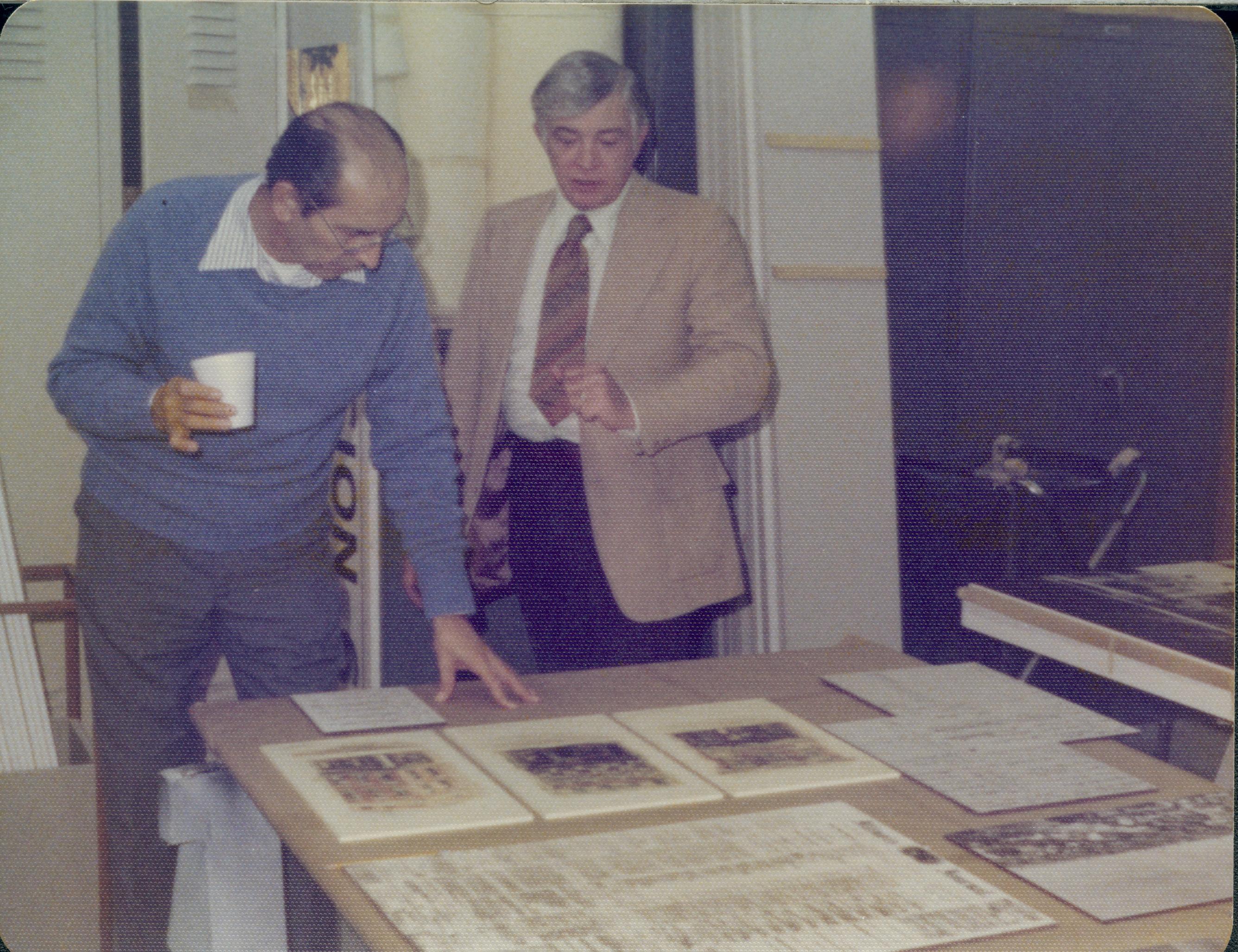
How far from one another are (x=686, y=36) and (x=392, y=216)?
1.37 ft

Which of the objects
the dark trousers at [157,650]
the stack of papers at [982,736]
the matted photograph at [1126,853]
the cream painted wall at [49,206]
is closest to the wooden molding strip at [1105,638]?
the stack of papers at [982,736]

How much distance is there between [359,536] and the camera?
1.51 meters

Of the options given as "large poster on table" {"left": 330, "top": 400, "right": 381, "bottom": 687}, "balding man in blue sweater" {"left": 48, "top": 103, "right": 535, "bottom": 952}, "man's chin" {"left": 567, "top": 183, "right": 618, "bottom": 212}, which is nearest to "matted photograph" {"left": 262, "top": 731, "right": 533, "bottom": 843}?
"balding man in blue sweater" {"left": 48, "top": 103, "right": 535, "bottom": 952}

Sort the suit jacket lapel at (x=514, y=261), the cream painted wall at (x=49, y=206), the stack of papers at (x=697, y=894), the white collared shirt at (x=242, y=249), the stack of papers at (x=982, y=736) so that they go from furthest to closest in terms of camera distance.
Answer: the suit jacket lapel at (x=514, y=261) < the white collared shirt at (x=242, y=249) < the cream painted wall at (x=49, y=206) < the stack of papers at (x=982, y=736) < the stack of papers at (x=697, y=894)

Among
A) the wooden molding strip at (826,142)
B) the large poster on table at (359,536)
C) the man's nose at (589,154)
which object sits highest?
the wooden molding strip at (826,142)

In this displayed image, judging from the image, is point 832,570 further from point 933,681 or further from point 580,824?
point 580,824

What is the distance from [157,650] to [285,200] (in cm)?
55

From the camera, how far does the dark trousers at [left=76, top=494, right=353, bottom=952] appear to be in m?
1.38

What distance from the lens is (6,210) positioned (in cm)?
125

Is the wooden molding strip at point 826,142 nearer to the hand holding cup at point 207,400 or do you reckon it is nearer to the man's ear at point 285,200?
the man's ear at point 285,200

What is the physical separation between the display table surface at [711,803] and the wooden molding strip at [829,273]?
493mm

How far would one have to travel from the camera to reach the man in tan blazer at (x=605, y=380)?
1.50 meters

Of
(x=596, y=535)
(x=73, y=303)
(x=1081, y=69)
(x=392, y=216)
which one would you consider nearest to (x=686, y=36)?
(x=392, y=216)

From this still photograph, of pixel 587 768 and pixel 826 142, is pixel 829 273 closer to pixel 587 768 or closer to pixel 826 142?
pixel 826 142
